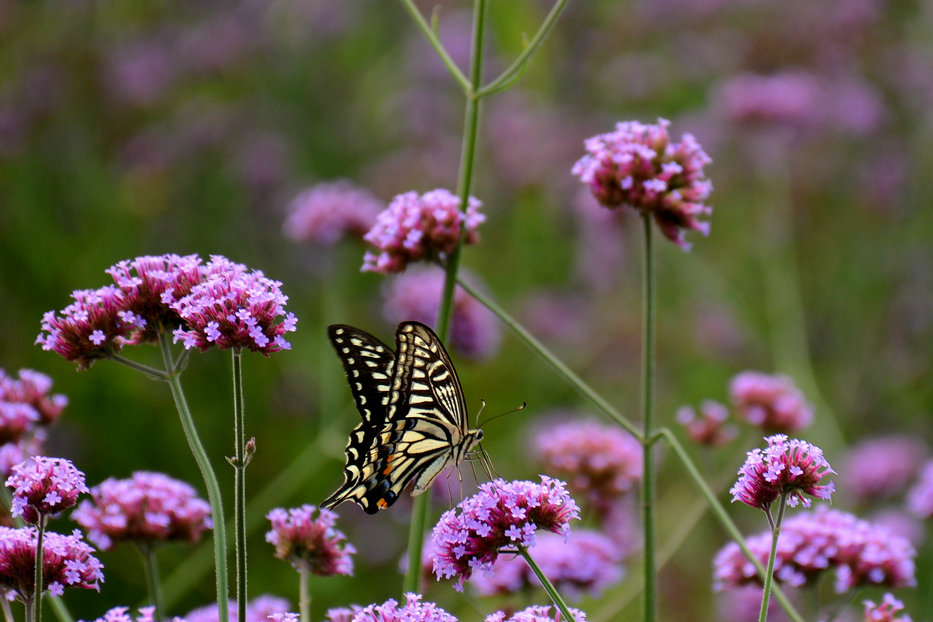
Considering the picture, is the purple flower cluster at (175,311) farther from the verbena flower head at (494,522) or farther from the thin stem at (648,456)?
the thin stem at (648,456)

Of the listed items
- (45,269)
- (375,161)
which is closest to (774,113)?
(375,161)

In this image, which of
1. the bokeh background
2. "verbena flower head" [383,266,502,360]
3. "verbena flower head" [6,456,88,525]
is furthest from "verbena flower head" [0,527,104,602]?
the bokeh background

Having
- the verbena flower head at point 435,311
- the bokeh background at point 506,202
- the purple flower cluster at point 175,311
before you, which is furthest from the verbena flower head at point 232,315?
the bokeh background at point 506,202

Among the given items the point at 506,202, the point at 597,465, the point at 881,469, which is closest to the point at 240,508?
the point at 597,465

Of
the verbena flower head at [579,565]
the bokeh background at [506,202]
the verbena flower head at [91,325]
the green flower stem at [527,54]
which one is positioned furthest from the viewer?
the bokeh background at [506,202]

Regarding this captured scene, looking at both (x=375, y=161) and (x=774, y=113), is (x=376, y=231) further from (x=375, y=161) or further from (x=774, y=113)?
(x=375, y=161)

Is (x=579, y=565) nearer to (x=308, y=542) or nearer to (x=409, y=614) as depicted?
(x=308, y=542)
